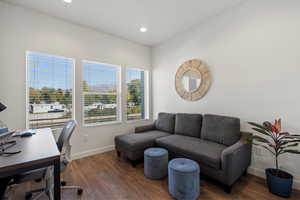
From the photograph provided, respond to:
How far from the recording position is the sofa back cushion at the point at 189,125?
107 inches

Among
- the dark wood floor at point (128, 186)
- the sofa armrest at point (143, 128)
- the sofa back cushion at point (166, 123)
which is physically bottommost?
the dark wood floor at point (128, 186)

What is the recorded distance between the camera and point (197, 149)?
2.09 meters

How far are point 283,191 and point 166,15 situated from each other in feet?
10.8

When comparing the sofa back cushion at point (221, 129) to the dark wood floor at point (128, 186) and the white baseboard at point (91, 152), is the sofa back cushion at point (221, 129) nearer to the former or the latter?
the dark wood floor at point (128, 186)

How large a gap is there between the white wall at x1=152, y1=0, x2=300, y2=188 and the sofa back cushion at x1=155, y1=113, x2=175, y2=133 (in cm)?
59

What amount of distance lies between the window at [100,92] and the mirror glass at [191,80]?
5.66 feet

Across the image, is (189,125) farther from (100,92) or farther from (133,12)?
(133,12)

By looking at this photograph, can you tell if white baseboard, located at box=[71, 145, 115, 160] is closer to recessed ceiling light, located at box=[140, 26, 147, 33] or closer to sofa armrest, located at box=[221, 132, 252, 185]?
sofa armrest, located at box=[221, 132, 252, 185]

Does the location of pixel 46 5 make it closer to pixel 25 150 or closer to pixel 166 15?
pixel 166 15

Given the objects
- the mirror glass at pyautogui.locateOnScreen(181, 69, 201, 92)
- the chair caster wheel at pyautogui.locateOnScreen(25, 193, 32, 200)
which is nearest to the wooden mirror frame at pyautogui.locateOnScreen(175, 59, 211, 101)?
the mirror glass at pyautogui.locateOnScreen(181, 69, 201, 92)

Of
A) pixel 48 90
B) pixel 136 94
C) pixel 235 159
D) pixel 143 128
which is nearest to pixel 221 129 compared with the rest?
pixel 235 159

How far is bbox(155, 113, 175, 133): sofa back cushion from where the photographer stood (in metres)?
3.16

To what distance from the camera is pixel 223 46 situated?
2.57 metres

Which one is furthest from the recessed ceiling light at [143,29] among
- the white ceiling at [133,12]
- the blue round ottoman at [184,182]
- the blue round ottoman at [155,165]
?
the blue round ottoman at [184,182]
